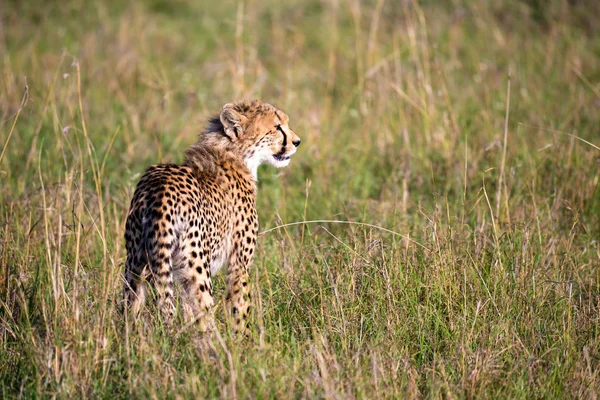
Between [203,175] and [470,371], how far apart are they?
1.44 meters

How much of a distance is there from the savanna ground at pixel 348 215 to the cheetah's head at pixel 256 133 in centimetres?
32

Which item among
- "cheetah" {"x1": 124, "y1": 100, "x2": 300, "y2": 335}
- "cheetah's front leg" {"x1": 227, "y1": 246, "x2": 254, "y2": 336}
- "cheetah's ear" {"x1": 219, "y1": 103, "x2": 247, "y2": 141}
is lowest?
"cheetah's front leg" {"x1": 227, "y1": 246, "x2": 254, "y2": 336}

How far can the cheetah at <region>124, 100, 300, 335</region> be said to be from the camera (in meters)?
3.28

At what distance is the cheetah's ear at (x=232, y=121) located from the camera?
408 cm

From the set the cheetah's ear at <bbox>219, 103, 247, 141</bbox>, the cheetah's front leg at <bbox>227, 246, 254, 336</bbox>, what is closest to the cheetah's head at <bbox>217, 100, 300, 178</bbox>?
the cheetah's ear at <bbox>219, 103, 247, 141</bbox>

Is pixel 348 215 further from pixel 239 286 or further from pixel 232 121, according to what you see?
pixel 239 286

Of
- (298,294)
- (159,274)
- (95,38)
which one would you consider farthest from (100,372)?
(95,38)

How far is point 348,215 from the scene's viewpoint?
15.4 feet

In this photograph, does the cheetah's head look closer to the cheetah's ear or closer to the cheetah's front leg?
the cheetah's ear

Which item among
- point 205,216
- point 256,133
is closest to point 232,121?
point 256,133

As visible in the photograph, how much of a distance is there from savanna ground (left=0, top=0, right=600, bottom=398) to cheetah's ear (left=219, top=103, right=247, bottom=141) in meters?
0.47

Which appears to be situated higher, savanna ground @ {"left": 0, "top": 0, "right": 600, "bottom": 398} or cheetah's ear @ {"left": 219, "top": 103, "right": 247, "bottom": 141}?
cheetah's ear @ {"left": 219, "top": 103, "right": 247, "bottom": 141}

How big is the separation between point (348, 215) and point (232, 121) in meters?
0.94

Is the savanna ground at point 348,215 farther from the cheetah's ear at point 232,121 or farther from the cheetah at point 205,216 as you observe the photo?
the cheetah's ear at point 232,121
